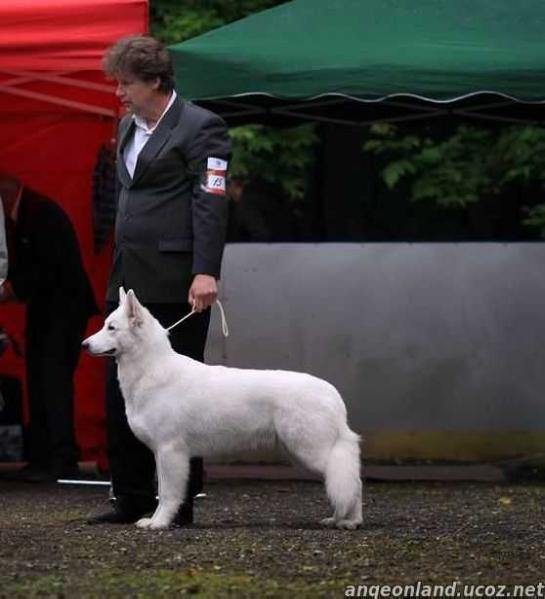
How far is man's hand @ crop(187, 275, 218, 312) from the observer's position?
24.9 ft

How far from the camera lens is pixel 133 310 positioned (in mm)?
7641

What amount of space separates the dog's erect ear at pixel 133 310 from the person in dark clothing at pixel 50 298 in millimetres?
2809

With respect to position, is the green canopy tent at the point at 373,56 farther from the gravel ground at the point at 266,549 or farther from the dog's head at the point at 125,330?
the dog's head at the point at 125,330

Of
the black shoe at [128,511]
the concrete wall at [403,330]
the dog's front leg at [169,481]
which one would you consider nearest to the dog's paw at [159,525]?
the dog's front leg at [169,481]

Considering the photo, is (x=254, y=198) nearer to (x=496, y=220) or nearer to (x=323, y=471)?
(x=496, y=220)

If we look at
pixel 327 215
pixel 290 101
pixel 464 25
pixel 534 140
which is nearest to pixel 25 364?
pixel 290 101

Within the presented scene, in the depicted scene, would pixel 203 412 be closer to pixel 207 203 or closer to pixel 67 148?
pixel 207 203

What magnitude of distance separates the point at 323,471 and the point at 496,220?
Answer: 10673 millimetres

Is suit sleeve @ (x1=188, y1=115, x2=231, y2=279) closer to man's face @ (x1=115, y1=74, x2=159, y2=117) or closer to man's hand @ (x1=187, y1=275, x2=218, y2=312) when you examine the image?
man's hand @ (x1=187, y1=275, x2=218, y2=312)

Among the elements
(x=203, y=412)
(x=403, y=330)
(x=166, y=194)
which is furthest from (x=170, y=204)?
(x=403, y=330)

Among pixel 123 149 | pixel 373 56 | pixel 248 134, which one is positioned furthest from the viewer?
pixel 248 134

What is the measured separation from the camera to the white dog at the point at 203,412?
7656 mm

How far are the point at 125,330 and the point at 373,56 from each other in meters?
2.79

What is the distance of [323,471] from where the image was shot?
7.74 m
